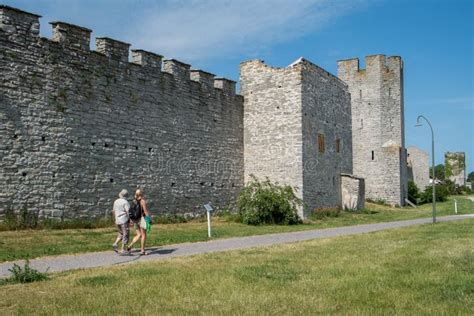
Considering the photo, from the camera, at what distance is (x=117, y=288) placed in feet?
25.4

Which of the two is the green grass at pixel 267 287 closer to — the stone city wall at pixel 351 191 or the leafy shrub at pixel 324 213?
the leafy shrub at pixel 324 213

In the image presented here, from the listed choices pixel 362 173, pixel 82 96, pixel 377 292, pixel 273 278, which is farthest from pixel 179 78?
pixel 362 173

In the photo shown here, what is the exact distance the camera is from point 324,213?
83.8 feet

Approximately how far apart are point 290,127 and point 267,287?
16934 millimetres

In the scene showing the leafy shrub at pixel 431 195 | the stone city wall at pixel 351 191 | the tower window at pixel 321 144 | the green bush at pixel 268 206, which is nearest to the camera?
the green bush at pixel 268 206

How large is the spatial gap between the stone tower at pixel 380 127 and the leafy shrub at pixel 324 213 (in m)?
15.1

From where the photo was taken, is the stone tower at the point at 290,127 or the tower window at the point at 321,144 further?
the tower window at the point at 321,144

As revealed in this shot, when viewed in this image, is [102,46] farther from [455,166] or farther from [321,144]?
[455,166]

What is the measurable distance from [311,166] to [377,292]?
1782 centimetres

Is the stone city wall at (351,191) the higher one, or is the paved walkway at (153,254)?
the stone city wall at (351,191)

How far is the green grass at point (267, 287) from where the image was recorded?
6676 millimetres

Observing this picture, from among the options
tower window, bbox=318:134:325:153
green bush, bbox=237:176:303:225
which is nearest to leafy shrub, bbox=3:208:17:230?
green bush, bbox=237:176:303:225

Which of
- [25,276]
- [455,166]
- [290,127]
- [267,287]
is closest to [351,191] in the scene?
[290,127]

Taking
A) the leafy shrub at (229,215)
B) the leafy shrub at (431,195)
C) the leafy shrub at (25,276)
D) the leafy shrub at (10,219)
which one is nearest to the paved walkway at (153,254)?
the leafy shrub at (25,276)
